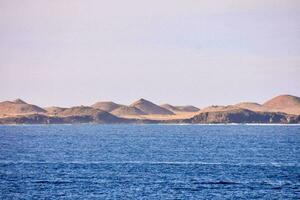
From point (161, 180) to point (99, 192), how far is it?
1182cm

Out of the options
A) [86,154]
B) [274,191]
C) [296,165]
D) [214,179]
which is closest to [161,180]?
[214,179]

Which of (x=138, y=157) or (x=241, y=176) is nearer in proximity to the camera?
(x=241, y=176)

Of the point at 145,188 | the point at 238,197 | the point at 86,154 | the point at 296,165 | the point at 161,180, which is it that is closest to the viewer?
the point at 238,197

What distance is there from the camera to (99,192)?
77750 millimetres

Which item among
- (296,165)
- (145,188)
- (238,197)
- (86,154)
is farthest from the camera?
(86,154)

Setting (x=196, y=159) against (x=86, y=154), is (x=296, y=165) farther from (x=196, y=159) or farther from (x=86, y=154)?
(x=86, y=154)

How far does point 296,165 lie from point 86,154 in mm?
38717

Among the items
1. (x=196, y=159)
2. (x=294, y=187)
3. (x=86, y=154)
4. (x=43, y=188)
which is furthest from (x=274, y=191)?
(x=86, y=154)

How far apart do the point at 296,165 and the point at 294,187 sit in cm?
2713

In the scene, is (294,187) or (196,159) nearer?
(294,187)

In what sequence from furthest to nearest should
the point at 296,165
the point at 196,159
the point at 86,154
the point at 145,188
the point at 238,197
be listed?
the point at 86,154, the point at 196,159, the point at 296,165, the point at 145,188, the point at 238,197

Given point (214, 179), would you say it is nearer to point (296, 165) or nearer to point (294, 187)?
point (294, 187)

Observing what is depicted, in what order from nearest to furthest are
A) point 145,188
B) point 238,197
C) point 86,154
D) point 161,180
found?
point 238,197 → point 145,188 → point 161,180 → point 86,154

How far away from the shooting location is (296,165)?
109312mm
